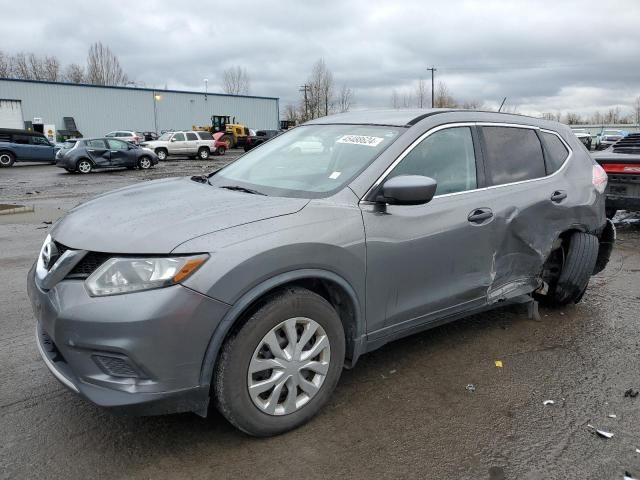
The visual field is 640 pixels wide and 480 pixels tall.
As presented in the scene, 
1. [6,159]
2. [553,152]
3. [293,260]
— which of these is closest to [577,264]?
[553,152]

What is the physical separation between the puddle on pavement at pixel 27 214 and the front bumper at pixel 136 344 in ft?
27.3

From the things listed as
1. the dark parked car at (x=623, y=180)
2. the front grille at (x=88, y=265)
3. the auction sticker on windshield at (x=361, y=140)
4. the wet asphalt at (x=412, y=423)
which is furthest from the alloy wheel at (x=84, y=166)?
the front grille at (x=88, y=265)

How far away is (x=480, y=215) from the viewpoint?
357 cm

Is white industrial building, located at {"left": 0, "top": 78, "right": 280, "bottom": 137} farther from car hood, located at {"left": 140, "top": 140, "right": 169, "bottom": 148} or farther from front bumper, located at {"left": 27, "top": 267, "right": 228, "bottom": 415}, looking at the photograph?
front bumper, located at {"left": 27, "top": 267, "right": 228, "bottom": 415}

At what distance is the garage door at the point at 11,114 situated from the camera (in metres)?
41.5

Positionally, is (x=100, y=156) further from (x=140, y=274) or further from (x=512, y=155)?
(x=140, y=274)

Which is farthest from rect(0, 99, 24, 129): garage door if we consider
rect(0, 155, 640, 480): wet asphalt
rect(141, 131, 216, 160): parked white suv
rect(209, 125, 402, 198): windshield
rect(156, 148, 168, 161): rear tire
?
rect(209, 125, 402, 198): windshield

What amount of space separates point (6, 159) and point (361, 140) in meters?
26.8

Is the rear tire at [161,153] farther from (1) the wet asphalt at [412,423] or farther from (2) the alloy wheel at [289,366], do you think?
(2) the alloy wheel at [289,366]

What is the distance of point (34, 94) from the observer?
47406 millimetres

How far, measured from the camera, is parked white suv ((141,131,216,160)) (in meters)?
32.6

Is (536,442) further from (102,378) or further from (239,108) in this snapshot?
(239,108)

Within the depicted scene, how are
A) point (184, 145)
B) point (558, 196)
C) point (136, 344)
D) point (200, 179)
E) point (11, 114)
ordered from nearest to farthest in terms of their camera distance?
point (136, 344) < point (200, 179) < point (558, 196) < point (184, 145) < point (11, 114)

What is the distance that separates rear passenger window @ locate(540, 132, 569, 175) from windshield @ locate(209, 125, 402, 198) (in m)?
1.61
